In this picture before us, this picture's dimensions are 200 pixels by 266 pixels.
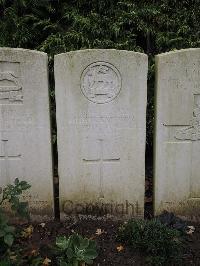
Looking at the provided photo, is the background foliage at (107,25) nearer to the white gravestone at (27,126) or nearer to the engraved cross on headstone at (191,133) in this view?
the white gravestone at (27,126)

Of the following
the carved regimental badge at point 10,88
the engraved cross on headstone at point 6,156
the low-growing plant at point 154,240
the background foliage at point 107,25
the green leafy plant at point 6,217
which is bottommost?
the low-growing plant at point 154,240

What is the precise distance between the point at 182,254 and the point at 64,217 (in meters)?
1.22

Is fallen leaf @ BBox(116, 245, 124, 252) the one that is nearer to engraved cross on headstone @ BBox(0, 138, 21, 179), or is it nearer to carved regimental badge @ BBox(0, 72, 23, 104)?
engraved cross on headstone @ BBox(0, 138, 21, 179)

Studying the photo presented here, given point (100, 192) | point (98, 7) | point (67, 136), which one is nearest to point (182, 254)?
point (100, 192)

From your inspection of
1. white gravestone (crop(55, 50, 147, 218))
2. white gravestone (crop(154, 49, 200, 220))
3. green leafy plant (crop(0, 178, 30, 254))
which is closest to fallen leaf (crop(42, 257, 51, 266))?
green leafy plant (crop(0, 178, 30, 254))

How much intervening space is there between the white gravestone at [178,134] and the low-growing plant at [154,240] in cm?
41

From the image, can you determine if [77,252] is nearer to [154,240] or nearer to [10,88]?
[154,240]

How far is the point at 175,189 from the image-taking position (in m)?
4.17

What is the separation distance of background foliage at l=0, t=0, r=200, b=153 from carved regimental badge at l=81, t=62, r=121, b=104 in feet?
3.67

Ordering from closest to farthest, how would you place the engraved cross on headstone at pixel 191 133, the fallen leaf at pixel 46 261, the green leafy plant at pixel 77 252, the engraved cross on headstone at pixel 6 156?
1. the green leafy plant at pixel 77 252
2. the fallen leaf at pixel 46 261
3. the engraved cross on headstone at pixel 191 133
4. the engraved cross on headstone at pixel 6 156

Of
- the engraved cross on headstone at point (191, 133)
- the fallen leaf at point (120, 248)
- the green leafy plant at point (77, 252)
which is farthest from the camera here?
the engraved cross on headstone at point (191, 133)

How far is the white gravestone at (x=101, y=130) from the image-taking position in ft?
12.4

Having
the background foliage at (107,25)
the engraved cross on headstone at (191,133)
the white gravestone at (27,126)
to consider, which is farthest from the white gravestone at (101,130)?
the background foliage at (107,25)

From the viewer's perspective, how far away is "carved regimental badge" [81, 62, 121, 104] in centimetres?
379
